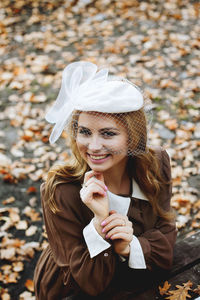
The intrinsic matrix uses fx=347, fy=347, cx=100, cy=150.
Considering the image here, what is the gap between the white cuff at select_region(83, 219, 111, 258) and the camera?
203 cm

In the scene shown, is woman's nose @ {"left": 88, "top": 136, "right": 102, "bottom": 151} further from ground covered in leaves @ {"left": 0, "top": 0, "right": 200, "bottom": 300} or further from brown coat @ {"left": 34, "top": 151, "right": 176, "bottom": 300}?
ground covered in leaves @ {"left": 0, "top": 0, "right": 200, "bottom": 300}

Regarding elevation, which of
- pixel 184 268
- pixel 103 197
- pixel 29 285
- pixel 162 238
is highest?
pixel 103 197

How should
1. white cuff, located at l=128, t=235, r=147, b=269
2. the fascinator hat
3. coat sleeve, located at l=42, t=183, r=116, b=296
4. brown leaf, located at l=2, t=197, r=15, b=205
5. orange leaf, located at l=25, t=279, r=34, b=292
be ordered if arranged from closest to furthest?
the fascinator hat
coat sleeve, located at l=42, t=183, r=116, b=296
white cuff, located at l=128, t=235, r=147, b=269
orange leaf, located at l=25, t=279, r=34, b=292
brown leaf, located at l=2, t=197, r=15, b=205

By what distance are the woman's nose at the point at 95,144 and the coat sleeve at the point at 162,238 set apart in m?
0.68

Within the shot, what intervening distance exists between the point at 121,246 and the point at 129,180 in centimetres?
53

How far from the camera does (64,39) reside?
23.8 feet

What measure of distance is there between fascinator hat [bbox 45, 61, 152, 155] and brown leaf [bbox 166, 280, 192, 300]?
4.03 feet

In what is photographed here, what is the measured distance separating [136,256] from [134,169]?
1.97 ft

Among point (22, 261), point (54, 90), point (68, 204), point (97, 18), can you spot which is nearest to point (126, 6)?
point (97, 18)

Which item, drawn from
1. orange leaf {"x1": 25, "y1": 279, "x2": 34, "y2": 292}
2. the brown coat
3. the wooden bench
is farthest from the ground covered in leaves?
the wooden bench

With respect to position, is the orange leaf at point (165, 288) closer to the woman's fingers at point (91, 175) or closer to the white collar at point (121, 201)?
the white collar at point (121, 201)

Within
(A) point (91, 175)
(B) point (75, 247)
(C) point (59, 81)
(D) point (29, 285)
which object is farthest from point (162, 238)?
(C) point (59, 81)

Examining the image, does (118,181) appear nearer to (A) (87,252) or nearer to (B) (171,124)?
(A) (87,252)

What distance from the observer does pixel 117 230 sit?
6.56 feet
